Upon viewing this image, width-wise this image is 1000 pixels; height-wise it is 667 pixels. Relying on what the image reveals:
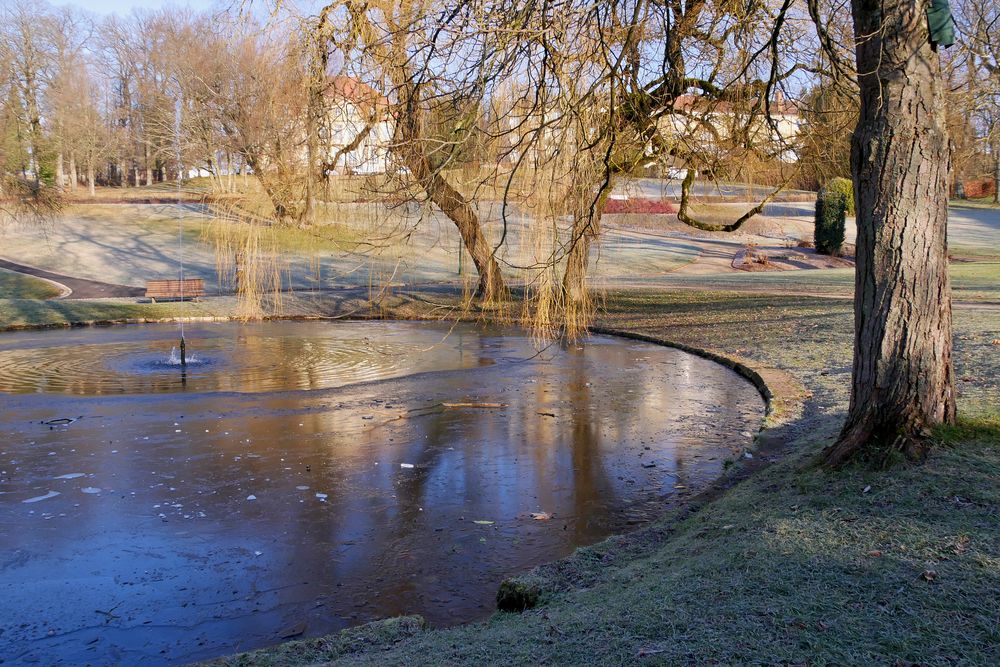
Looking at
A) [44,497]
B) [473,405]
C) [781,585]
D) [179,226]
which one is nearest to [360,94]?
[473,405]

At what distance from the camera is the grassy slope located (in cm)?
328

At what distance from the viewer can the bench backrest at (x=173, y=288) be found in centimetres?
2109

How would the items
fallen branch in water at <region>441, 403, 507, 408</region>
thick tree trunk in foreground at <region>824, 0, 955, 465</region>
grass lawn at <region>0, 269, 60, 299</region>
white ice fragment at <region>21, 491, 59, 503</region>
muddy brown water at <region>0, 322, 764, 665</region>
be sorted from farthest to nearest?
grass lawn at <region>0, 269, 60, 299</region>
fallen branch in water at <region>441, 403, 507, 408</region>
white ice fragment at <region>21, 491, 59, 503</region>
thick tree trunk in foreground at <region>824, 0, 955, 465</region>
muddy brown water at <region>0, 322, 764, 665</region>

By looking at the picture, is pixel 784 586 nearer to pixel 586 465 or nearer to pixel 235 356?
pixel 586 465

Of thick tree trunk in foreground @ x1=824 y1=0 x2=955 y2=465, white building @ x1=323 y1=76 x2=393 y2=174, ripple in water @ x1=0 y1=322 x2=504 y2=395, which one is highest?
Answer: white building @ x1=323 y1=76 x2=393 y2=174

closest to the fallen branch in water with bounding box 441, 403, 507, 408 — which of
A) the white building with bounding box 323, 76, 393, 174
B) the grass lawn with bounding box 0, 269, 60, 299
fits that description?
the white building with bounding box 323, 76, 393, 174

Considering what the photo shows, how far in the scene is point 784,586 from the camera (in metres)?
3.80

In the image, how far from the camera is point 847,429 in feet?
18.1

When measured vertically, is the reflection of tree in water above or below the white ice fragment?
above

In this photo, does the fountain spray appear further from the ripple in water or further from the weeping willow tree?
the weeping willow tree

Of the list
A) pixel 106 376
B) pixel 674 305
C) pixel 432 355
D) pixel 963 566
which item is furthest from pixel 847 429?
pixel 674 305

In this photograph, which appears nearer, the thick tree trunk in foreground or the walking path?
the thick tree trunk in foreground

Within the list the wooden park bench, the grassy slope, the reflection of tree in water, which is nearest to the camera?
the grassy slope

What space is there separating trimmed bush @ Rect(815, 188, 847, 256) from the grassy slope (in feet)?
92.3
